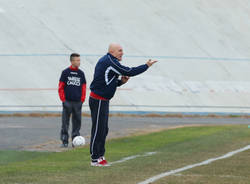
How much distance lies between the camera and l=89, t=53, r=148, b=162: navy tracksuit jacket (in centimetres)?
1106

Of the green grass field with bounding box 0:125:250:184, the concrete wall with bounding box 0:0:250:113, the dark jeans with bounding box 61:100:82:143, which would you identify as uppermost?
the green grass field with bounding box 0:125:250:184

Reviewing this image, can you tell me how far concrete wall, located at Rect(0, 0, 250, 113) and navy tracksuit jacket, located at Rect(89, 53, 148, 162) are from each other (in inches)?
800

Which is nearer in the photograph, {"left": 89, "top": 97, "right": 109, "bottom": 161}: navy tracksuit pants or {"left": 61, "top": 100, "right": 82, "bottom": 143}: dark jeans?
{"left": 89, "top": 97, "right": 109, "bottom": 161}: navy tracksuit pants

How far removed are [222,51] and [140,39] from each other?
3867 millimetres

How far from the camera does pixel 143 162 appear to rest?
11539 mm

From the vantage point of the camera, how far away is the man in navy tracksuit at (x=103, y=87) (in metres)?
11.1

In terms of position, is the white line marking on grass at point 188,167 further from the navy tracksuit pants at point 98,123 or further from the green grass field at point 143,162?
the navy tracksuit pants at point 98,123

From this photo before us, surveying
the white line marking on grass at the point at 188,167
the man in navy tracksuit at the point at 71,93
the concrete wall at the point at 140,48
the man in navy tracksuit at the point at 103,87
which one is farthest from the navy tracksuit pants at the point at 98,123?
the concrete wall at the point at 140,48

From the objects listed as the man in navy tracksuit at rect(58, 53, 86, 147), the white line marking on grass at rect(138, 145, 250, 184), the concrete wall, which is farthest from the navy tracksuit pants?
the concrete wall

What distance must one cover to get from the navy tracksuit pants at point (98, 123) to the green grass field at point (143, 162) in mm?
267

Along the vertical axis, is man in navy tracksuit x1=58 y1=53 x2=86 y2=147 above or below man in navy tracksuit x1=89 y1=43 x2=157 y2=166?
below

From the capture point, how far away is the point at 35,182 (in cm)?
885

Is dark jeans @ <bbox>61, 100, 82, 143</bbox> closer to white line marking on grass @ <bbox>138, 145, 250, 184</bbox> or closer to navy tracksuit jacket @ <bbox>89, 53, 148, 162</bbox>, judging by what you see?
white line marking on grass @ <bbox>138, 145, 250, 184</bbox>

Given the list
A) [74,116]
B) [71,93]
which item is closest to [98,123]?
[71,93]
